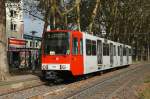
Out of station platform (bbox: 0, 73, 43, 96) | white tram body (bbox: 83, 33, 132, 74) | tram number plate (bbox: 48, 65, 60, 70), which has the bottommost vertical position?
station platform (bbox: 0, 73, 43, 96)

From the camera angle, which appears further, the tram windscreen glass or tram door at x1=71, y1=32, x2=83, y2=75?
tram door at x1=71, y1=32, x2=83, y2=75

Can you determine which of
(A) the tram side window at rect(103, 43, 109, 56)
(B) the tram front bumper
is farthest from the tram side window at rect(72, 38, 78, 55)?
(A) the tram side window at rect(103, 43, 109, 56)

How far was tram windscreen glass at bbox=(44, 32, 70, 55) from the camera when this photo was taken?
91.4 ft

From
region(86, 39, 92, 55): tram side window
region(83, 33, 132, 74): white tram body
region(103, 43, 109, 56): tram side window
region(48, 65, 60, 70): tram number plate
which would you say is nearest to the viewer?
region(48, 65, 60, 70): tram number plate

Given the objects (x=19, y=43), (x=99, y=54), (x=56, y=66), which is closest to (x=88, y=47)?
(x=56, y=66)

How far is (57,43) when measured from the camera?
91.8 ft

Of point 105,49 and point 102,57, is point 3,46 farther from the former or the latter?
point 105,49

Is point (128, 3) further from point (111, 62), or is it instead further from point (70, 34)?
point (70, 34)

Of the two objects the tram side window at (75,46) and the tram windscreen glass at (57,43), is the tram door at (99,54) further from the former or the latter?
the tram windscreen glass at (57,43)

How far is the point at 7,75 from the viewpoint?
2961cm

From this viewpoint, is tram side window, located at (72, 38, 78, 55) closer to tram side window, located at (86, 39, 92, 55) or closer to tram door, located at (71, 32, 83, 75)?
tram door, located at (71, 32, 83, 75)

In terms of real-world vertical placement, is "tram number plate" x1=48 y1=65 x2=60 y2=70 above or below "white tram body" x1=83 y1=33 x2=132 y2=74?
below

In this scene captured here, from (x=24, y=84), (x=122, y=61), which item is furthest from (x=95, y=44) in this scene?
(x=122, y=61)

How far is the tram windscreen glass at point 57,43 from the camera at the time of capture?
27844 millimetres
